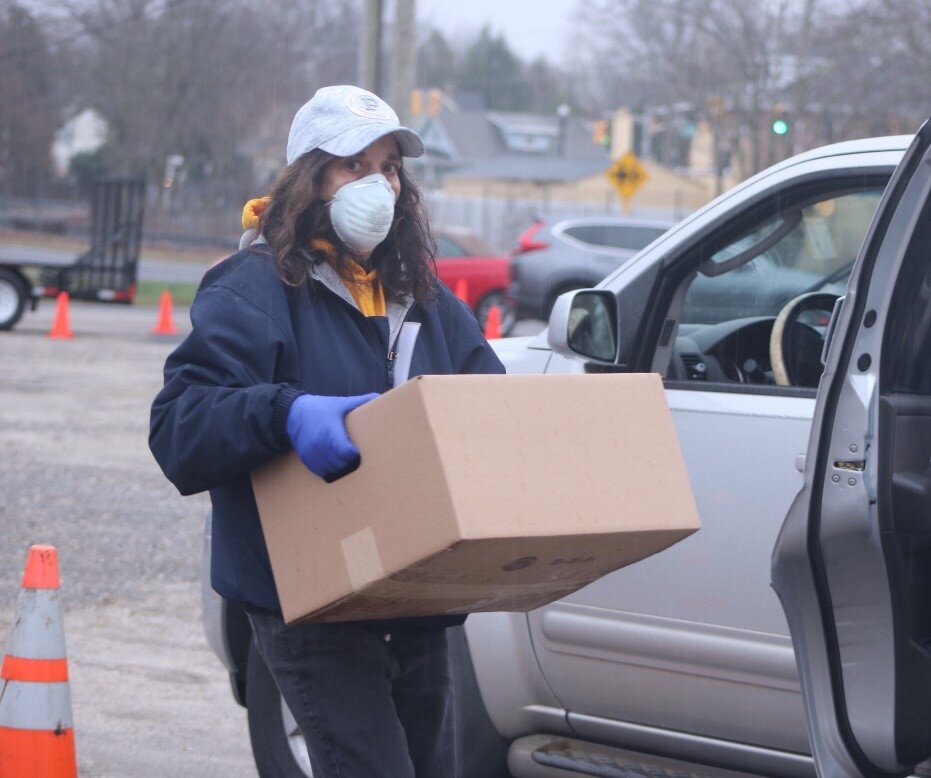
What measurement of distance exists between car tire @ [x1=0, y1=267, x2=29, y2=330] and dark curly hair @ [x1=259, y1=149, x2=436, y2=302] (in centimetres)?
1545

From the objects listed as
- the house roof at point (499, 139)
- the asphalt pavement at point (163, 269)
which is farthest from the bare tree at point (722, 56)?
the house roof at point (499, 139)

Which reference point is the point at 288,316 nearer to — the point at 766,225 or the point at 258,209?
the point at 258,209

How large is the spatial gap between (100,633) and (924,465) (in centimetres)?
397

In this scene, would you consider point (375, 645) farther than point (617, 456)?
Yes

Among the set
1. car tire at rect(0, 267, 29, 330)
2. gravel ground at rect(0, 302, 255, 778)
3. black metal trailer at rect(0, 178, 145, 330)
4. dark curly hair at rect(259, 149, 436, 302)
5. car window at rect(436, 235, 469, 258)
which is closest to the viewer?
dark curly hair at rect(259, 149, 436, 302)

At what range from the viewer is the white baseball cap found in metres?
2.58

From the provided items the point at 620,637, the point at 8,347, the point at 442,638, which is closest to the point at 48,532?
the point at 620,637

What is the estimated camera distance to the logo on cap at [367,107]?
8.61 ft

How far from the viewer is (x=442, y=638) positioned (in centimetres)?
275

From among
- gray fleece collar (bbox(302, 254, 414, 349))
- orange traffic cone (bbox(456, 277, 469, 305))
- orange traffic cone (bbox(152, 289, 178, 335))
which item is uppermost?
gray fleece collar (bbox(302, 254, 414, 349))

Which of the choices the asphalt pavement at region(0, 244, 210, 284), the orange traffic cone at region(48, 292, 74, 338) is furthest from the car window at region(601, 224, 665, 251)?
the asphalt pavement at region(0, 244, 210, 284)

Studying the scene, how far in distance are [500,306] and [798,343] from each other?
701 inches

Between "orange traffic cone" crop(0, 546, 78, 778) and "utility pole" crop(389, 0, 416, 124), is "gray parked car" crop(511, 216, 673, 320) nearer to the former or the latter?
"utility pole" crop(389, 0, 416, 124)

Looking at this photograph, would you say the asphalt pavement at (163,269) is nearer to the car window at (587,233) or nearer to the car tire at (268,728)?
the car window at (587,233)
